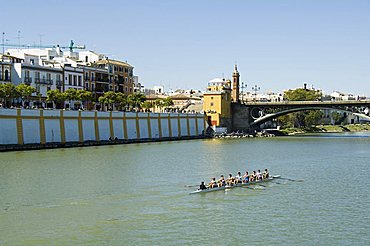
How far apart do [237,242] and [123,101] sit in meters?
71.3

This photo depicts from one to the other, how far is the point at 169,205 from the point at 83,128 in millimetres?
A: 44542

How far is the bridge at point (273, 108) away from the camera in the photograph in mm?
100875

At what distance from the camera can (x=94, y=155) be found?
58000 millimetres

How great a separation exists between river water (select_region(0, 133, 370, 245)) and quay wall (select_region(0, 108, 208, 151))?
37.4ft

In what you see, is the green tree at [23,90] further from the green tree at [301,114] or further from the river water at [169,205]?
the green tree at [301,114]

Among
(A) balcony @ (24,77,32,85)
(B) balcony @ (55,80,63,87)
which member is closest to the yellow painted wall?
(B) balcony @ (55,80,63,87)

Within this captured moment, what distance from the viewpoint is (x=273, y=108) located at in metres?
110

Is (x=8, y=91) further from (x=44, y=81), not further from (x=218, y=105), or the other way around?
(x=218, y=105)

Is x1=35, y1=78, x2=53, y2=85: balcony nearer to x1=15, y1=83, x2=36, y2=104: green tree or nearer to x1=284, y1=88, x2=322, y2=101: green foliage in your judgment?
x1=15, y1=83, x2=36, y2=104: green tree

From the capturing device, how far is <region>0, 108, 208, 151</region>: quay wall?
206ft

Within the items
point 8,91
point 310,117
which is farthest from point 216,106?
point 8,91

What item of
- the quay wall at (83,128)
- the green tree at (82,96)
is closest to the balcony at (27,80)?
the green tree at (82,96)

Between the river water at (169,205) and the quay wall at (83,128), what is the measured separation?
1139cm

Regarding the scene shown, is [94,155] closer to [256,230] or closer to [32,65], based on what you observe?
[32,65]
